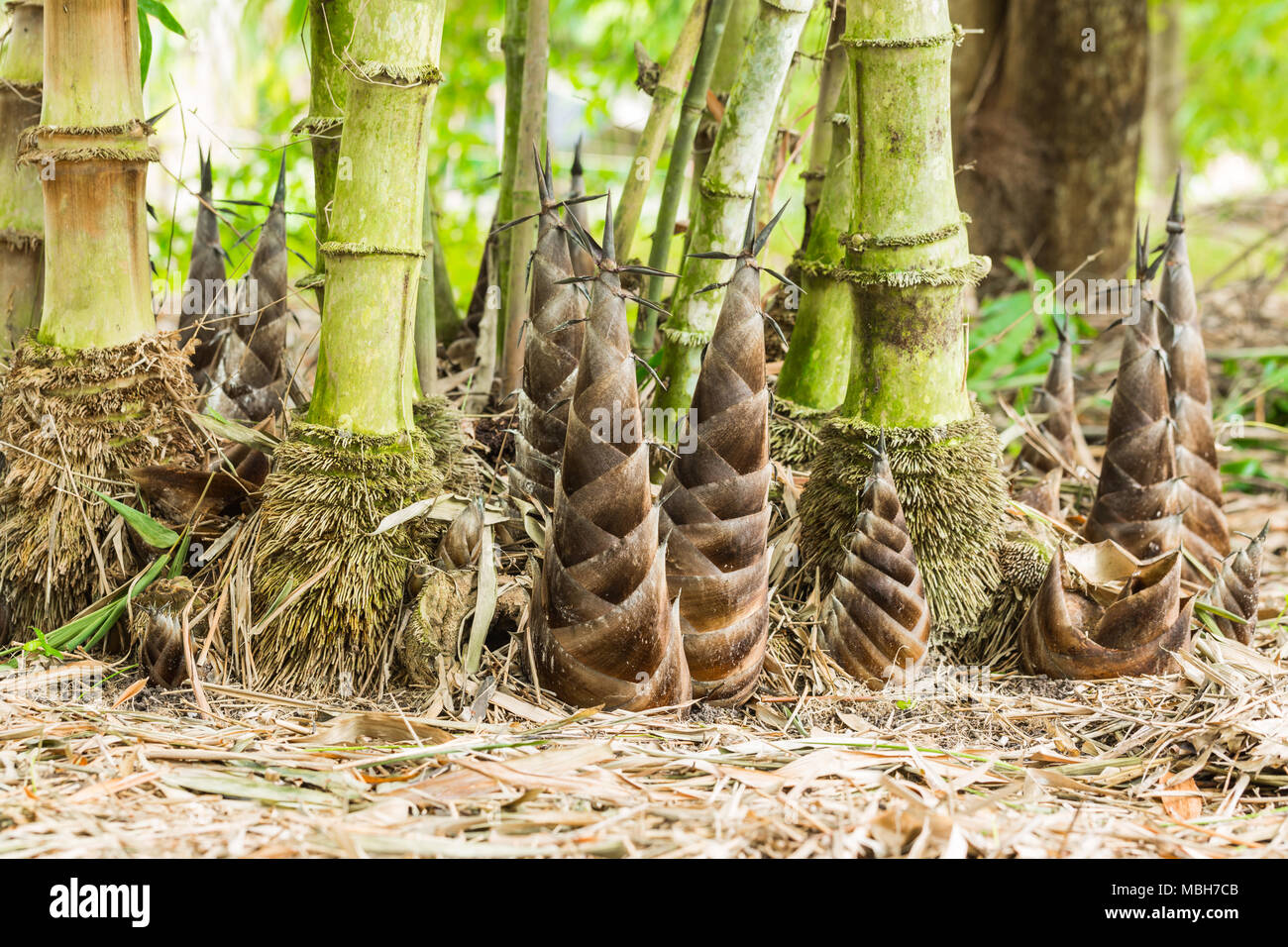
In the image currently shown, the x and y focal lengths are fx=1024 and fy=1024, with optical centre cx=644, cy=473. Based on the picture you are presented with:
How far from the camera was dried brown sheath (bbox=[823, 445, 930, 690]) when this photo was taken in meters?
1.68

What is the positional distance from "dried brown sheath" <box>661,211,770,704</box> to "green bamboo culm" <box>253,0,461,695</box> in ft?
1.51

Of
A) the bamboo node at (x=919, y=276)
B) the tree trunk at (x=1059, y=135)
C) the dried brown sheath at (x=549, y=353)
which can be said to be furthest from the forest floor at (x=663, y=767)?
the tree trunk at (x=1059, y=135)

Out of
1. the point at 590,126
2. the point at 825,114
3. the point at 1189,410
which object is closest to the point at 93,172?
the point at 825,114

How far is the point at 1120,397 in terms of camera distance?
1977mm

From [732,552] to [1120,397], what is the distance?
922mm

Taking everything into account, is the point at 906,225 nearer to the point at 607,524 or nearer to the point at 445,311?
the point at 607,524

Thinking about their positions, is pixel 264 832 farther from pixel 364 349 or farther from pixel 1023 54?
pixel 1023 54

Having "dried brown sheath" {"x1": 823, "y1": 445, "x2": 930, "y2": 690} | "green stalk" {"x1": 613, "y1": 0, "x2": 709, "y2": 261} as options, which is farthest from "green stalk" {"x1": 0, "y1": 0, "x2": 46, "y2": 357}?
"dried brown sheath" {"x1": 823, "y1": 445, "x2": 930, "y2": 690}

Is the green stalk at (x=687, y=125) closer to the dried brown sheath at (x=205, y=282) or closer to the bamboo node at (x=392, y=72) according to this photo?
the bamboo node at (x=392, y=72)

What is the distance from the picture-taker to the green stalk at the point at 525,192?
2.07 m

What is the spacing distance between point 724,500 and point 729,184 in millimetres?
642

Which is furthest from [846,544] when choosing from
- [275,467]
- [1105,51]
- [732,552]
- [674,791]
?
[1105,51]

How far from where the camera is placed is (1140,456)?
1942 millimetres

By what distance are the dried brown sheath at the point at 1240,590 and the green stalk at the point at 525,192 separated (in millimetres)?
1440
